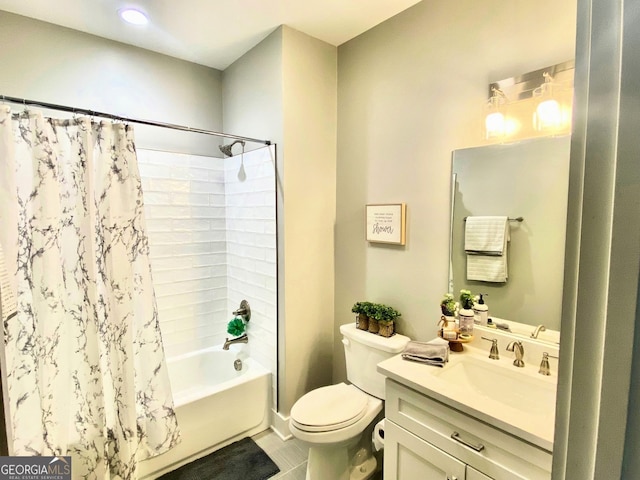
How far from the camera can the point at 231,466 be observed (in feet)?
6.73

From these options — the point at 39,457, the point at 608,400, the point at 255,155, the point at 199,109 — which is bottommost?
the point at 39,457

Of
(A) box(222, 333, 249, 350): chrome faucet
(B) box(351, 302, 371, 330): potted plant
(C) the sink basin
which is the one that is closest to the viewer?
(C) the sink basin

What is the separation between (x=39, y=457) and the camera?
4.77 ft

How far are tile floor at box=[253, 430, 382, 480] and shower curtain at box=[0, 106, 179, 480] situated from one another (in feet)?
2.09

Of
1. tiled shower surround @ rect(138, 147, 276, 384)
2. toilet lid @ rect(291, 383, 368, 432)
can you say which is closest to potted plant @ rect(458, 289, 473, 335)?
toilet lid @ rect(291, 383, 368, 432)

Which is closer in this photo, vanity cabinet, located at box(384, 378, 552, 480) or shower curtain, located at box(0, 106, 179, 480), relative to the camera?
vanity cabinet, located at box(384, 378, 552, 480)

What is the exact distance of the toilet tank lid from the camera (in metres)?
1.83

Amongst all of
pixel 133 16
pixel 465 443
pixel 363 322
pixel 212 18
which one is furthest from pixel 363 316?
pixel 133 16

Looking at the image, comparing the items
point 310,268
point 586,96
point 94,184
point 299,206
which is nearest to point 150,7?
point 94,184

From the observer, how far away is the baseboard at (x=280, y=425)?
2.30 metres

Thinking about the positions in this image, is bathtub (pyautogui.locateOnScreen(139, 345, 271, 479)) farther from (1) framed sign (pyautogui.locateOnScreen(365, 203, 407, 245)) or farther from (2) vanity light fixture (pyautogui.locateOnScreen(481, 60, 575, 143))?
(2) vanity light fixture (pyautogui.locateOnScreen(481, 60, 575, 143))

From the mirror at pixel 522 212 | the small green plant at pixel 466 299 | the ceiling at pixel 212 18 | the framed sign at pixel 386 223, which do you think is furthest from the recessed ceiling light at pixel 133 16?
the small green plant at pixel 466 299

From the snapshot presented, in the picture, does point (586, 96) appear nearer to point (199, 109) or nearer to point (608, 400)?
point (608, 400)

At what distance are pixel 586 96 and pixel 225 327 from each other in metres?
→ 2.90
